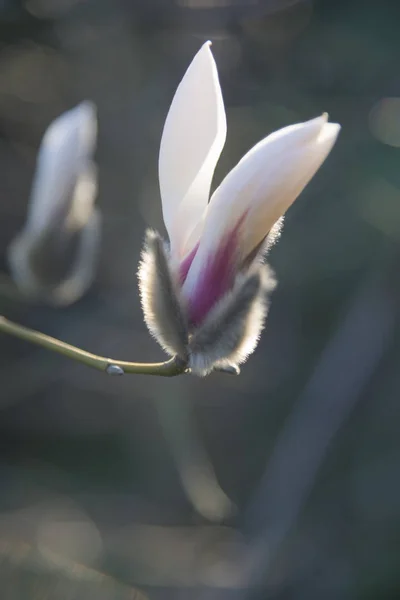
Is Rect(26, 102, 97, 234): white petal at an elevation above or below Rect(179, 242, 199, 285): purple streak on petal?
below

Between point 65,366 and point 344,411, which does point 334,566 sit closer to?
point 344,411

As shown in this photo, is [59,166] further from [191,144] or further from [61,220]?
[191,144]

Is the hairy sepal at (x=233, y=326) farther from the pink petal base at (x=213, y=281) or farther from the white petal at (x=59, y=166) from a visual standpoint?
the white petal at (x=59, y=166)

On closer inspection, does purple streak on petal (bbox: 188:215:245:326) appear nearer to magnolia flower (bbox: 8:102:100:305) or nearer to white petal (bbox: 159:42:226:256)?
white petal (bbox: 159:42:226:256)

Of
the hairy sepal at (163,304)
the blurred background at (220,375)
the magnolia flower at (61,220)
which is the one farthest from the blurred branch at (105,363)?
the blurred background at (220,375)

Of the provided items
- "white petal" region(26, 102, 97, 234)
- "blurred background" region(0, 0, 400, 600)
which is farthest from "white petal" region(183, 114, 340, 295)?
"blurred background" region(0, 0, 400, 600)
